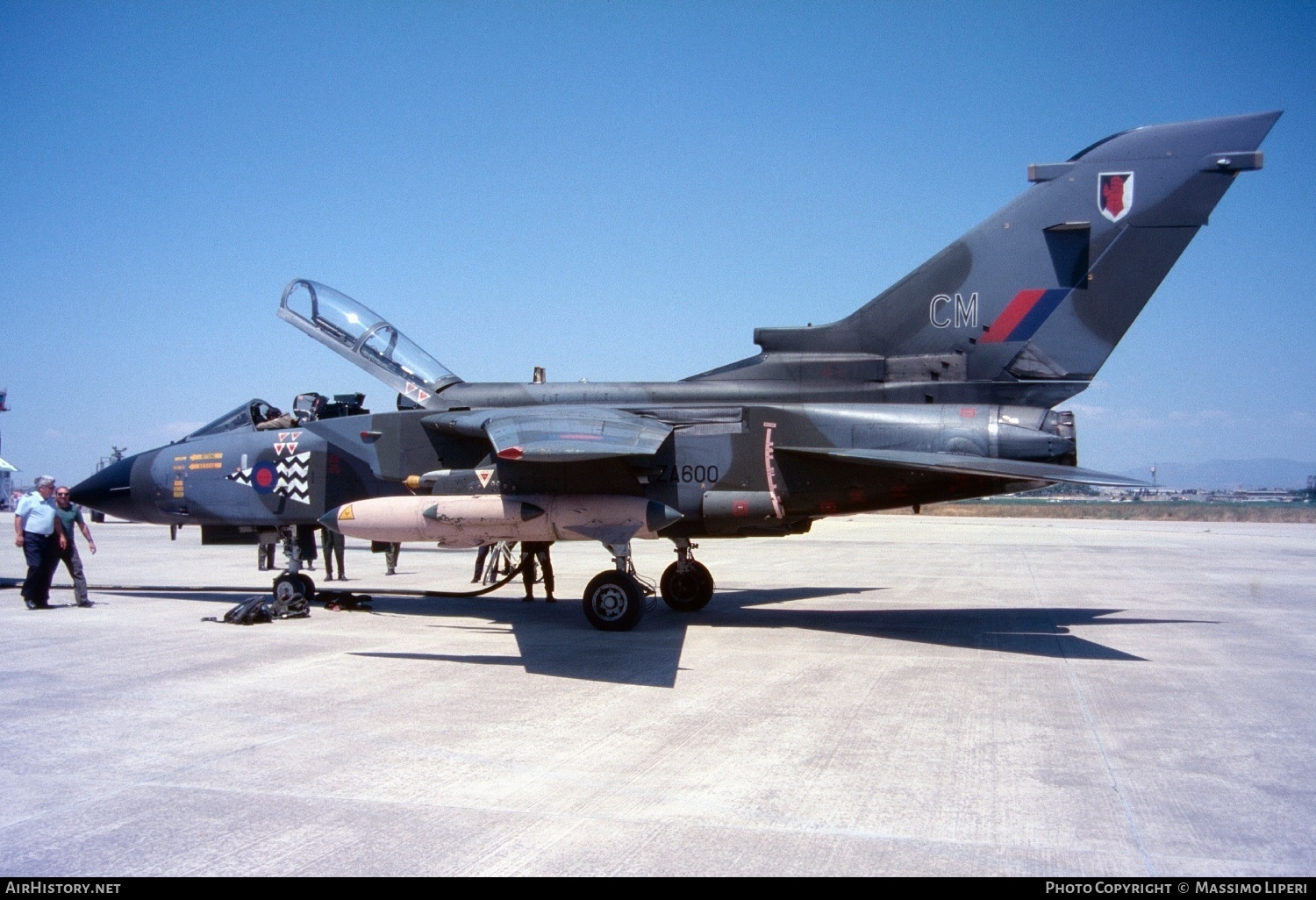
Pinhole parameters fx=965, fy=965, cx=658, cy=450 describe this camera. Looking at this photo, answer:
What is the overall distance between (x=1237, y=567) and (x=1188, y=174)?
41.8ft

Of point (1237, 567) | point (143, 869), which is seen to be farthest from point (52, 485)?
point (1237, 567)

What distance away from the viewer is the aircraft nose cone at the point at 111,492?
13.0 m

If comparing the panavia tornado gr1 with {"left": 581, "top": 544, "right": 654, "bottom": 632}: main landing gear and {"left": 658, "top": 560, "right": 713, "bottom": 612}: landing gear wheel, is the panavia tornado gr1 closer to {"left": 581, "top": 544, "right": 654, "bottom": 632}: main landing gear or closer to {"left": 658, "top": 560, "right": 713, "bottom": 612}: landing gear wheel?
{"left": 581, "top": 544, "right": 654, "bottom": 632}: main landing gear

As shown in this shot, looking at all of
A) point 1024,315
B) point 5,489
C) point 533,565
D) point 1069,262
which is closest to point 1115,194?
point 1069,262

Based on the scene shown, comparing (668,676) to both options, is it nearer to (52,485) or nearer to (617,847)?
(617,847)

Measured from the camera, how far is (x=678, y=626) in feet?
35.6

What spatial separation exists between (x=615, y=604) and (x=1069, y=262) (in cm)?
611

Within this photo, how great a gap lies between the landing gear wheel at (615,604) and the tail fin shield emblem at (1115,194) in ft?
21.1

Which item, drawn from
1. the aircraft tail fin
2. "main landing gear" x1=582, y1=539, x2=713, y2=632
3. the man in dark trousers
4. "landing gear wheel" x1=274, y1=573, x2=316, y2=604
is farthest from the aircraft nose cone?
the aircraft tail fin

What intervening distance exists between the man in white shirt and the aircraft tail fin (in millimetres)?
10243

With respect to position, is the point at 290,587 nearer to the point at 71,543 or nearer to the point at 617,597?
the point at 71,543

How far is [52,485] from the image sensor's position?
12398 mm

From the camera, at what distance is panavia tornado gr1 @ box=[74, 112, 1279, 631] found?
32.9ft

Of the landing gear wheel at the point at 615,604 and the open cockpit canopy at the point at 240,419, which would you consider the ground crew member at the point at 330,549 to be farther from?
the landing gear wheel at the point at 615,604
